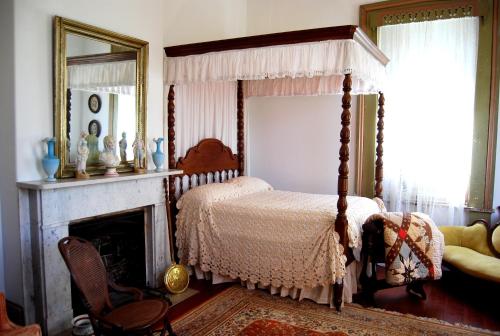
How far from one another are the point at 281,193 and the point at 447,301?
1.97 metres

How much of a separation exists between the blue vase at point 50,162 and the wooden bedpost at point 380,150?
335 cm

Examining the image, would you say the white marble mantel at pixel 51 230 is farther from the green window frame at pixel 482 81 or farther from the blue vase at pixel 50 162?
the green window frame at pixel 482 81

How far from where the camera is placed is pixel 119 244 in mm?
3584

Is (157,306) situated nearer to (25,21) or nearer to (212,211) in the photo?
(212,211)

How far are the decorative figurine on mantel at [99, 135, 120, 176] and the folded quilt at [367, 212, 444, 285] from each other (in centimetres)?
226

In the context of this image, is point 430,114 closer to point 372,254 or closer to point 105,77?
point 372,254

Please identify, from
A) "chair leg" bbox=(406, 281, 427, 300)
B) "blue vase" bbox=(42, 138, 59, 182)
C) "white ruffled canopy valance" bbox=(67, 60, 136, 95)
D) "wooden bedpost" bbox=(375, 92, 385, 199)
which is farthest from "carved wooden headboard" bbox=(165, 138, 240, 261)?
"chair leg" bbox=(406, 281, 427, 300)

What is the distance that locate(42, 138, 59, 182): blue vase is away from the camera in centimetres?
281

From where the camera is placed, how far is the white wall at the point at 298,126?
5.12 meters

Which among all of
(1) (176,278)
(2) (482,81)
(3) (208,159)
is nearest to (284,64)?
(3) (208,159)

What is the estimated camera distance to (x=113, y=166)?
3.32m

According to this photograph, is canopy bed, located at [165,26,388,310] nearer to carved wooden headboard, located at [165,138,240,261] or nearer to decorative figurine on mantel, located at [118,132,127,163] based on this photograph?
carved wooden headboard, located at [165,138,240,261]

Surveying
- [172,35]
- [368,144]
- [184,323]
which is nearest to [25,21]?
[172,35]

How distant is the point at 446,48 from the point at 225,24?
2.70m
